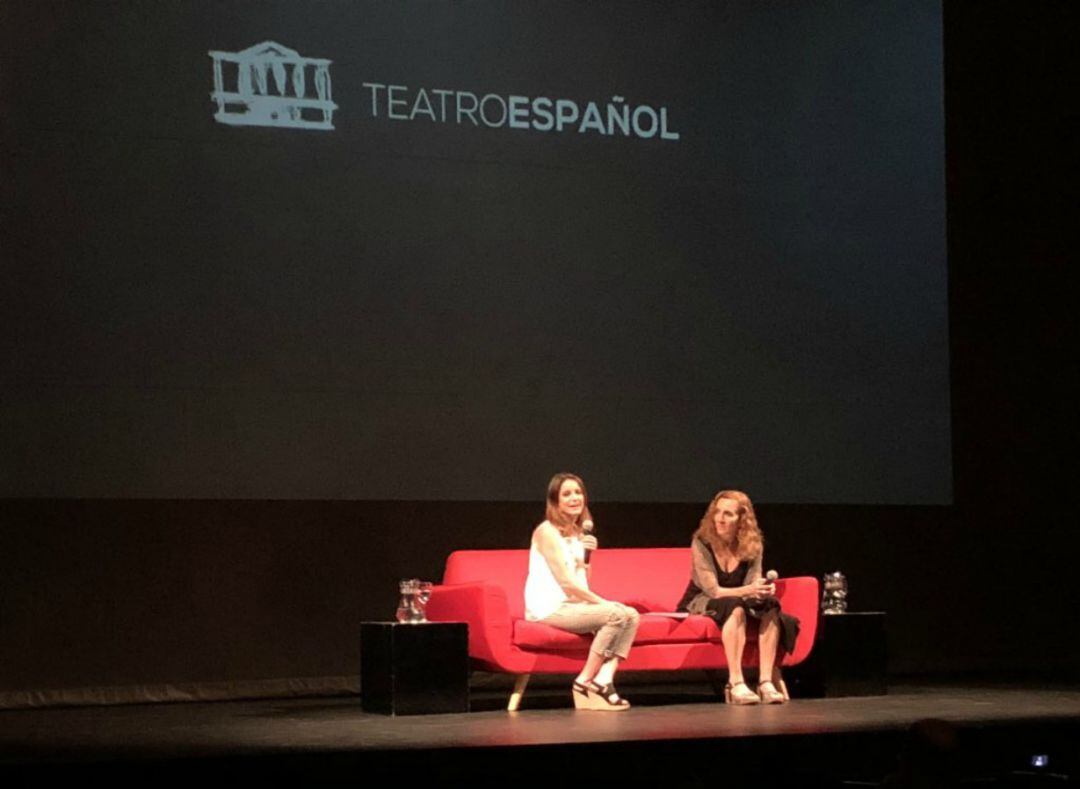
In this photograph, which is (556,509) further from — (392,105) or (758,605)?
(392,105)

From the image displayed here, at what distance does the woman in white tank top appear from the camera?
6.19 metres

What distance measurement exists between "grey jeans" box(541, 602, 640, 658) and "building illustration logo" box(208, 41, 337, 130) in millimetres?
2130

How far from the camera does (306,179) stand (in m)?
6.86

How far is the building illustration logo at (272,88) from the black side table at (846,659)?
272 cm

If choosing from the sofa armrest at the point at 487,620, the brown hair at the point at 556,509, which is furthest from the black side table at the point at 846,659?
the sofa armrest at the point at 487,620

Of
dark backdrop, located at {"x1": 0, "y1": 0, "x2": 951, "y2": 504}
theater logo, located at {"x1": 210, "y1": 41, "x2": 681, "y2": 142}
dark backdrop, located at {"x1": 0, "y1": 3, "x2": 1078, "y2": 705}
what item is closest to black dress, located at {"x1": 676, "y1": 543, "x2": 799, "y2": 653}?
dark backdrop, located at {"x1": 0, "y1": 0, "x2": 951, "y2": 504}

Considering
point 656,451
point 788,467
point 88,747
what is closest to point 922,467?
point 788,467

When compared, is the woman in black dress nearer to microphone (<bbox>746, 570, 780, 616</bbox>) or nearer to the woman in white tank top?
microphone (<bbox>746, 570, 780, 616</bbox>)

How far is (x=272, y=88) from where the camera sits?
6.83m

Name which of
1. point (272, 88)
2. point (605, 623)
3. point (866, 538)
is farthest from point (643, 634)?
point (272, 88)

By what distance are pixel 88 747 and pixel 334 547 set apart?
6.87ft

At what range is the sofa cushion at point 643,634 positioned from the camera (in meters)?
6.25

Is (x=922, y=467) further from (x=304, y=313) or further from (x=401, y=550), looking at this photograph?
(x=304, y=313)

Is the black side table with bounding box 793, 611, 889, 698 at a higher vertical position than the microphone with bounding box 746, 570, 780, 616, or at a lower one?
lower
